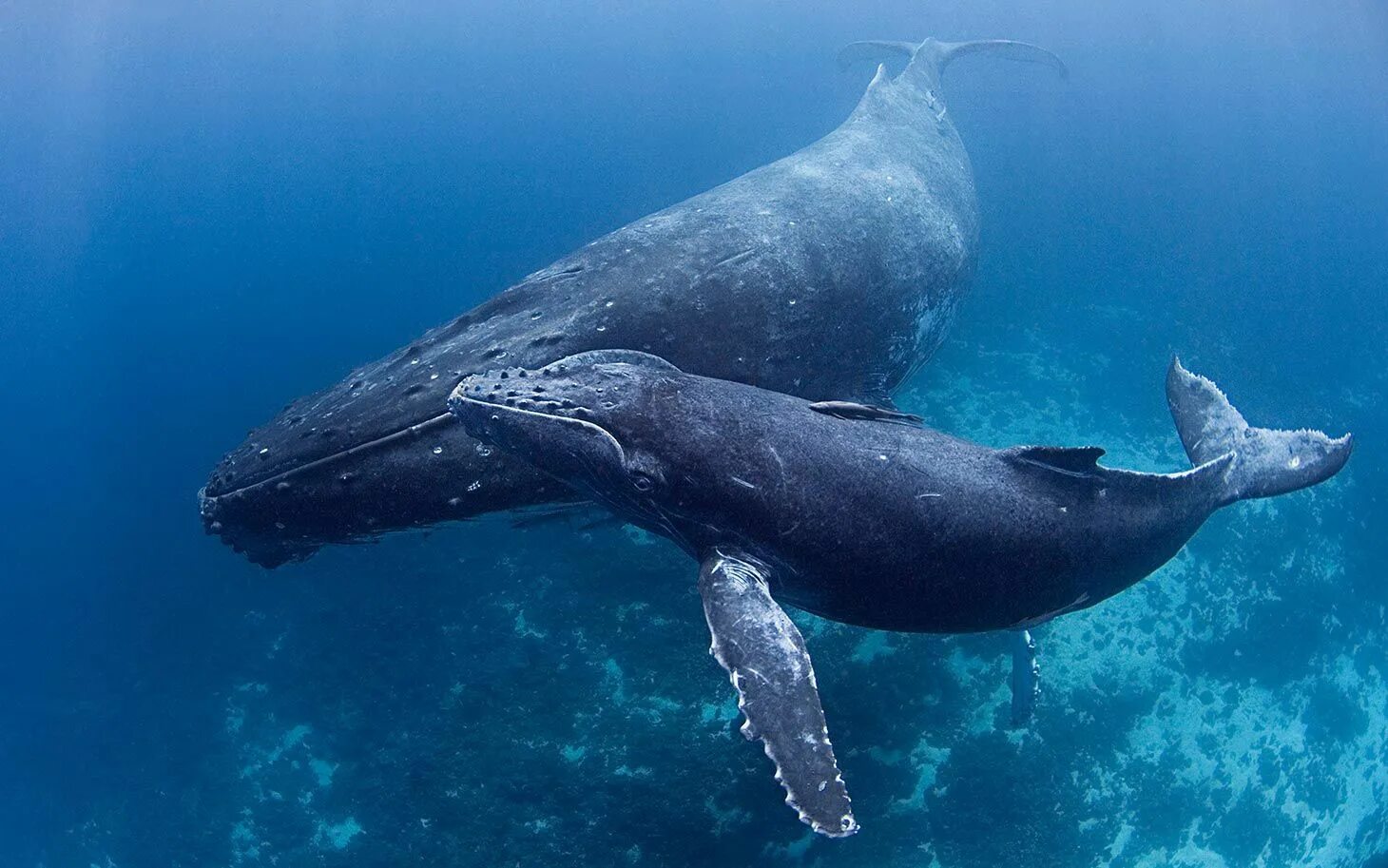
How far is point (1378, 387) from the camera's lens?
19.3 meters

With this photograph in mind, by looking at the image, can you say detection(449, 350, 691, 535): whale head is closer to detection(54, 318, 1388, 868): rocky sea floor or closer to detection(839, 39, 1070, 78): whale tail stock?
detection(54, 318, 1388, 868): rocky sea floor

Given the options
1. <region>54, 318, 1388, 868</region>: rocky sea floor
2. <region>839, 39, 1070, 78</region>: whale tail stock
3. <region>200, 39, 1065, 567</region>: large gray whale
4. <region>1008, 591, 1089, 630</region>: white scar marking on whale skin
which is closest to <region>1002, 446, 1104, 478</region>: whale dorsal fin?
<region>1008, 591, 1089, 630</region>: white scar marking on whale skin

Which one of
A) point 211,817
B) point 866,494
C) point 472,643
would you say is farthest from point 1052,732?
point 211,817

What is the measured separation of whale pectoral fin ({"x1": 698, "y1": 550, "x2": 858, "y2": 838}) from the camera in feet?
16.2

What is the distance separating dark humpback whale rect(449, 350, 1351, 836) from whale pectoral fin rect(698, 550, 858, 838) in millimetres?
18

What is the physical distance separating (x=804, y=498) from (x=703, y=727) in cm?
667

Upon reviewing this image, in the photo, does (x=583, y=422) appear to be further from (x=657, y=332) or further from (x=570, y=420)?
(x=657, y=332)

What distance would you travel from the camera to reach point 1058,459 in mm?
6387

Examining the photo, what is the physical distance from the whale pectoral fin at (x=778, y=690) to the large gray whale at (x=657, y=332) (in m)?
2.23

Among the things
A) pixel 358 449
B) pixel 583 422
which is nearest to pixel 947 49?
pixel 583 422

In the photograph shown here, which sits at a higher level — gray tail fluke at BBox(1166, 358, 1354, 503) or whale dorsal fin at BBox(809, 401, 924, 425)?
whale dorsal fin at BBox(809, 401, 924, 425)

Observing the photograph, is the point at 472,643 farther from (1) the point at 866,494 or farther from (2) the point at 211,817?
(1) the point at 866,494

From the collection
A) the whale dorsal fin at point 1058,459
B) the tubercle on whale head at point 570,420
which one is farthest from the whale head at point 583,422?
the whale dorsal fin at point 1058,459

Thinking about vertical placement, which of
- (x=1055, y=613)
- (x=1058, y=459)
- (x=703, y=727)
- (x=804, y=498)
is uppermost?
(x=804, y=498)
